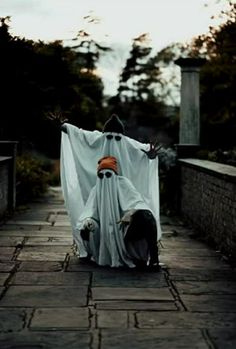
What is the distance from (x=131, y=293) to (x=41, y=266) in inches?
63.6

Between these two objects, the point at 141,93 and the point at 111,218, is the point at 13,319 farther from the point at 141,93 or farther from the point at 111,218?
the point at 141,93

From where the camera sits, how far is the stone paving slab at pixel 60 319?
4.77m

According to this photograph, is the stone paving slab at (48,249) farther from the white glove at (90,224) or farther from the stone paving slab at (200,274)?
the stone paving slab at (200,274)

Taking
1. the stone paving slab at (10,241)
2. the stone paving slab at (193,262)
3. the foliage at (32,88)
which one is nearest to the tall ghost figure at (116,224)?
the stone paving slab at (193,262)

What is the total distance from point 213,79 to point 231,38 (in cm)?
477

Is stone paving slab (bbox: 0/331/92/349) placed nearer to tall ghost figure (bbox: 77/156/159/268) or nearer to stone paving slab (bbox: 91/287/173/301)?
stone paving slab (bbox: 91/287/173/301)

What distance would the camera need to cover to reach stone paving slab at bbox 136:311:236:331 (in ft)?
16.0

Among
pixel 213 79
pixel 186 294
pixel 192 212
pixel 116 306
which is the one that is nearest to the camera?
pixel 116 306

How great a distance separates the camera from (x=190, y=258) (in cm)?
806

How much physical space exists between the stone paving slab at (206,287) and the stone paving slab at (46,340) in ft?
5.59

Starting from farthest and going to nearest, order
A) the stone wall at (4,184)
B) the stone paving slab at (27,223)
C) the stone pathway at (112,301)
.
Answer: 1. the stone wall at (4,184)
2. the stone paving slab at (27,223)
3. the stone pathway at (112,301)

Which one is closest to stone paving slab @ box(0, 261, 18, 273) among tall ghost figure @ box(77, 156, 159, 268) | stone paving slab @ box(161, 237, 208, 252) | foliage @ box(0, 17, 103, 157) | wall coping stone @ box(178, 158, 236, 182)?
tall ghost figure @ box(77, 156, 159, 268)

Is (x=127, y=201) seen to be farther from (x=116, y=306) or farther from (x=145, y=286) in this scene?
(x=116, y=306)

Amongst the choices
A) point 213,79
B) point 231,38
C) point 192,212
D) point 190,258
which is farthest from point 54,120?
point 213,79
